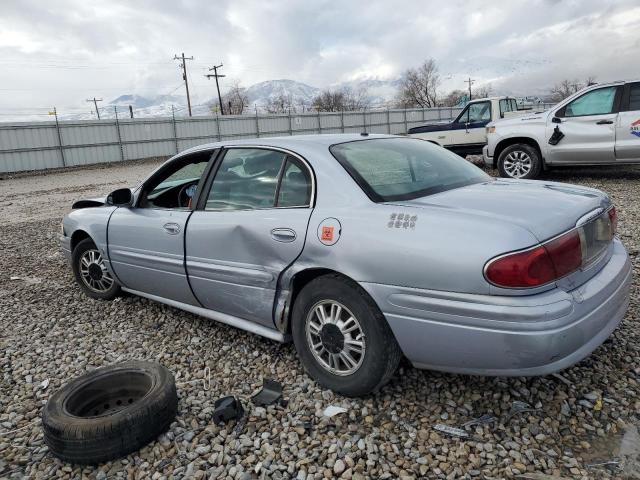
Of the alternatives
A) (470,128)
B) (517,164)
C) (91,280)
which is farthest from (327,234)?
(470,128)

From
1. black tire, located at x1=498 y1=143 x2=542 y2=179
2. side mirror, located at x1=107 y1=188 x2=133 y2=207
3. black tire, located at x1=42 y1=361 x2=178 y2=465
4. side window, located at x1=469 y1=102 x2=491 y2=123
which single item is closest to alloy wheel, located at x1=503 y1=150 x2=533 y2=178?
black tire, located at x1=498 y1=143 x2=542 y2=179

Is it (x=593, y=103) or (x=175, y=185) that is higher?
(x=593, y=103)

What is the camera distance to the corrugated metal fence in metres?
23.3

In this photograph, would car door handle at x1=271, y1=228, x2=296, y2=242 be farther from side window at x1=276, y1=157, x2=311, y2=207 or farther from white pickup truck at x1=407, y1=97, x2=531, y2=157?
white pickup truck at x1=407, y1=97, x2=531, y2=157

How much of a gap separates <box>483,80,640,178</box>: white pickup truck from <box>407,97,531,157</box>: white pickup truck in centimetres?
306

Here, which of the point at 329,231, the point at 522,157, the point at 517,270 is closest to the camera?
the point at 517,270

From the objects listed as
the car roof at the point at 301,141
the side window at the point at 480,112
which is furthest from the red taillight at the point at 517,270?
the side window at the point at 480,112

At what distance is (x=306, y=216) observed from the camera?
2.80 m

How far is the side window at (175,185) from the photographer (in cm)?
376

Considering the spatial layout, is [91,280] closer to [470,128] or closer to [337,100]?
[470,128]

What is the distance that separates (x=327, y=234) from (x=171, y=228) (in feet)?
4.66

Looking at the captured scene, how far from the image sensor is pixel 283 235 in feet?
9.37

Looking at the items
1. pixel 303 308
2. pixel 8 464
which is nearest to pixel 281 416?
pixel 303 308

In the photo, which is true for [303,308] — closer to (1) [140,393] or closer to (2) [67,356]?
(1) [140,393]
